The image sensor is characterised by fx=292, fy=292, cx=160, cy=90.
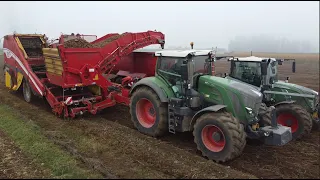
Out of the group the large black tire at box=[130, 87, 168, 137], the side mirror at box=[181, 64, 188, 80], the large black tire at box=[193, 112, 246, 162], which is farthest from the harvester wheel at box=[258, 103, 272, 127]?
the large black tire at box=[130, 87, 168, 137]

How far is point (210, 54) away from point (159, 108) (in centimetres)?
179

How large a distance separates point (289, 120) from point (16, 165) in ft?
21.5

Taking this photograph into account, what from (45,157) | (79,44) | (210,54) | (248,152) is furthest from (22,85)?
(248,152)

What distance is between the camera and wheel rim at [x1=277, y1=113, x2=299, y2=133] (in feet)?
24.9

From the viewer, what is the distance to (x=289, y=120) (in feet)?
25.4

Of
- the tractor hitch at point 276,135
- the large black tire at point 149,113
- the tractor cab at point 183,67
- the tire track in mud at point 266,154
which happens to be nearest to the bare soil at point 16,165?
the tire track in mud at point 266,154

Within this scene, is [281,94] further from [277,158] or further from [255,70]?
[277,158]

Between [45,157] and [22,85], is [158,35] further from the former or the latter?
[45,157]

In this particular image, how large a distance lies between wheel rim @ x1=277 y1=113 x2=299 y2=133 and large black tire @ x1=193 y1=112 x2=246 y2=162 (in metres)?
2.79

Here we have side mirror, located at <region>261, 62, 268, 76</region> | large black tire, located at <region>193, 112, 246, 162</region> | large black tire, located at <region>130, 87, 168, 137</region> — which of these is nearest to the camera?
large black tire, located at <region>193, 112, 246, 162</region>

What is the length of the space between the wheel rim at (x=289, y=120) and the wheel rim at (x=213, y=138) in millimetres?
A: 2894

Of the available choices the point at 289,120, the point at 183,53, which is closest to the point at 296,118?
the point at 289,120

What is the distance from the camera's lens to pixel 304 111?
24.6 ft

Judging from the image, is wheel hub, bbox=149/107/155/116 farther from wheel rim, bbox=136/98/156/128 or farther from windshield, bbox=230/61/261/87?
windshield, bbox=230/61/261/87
